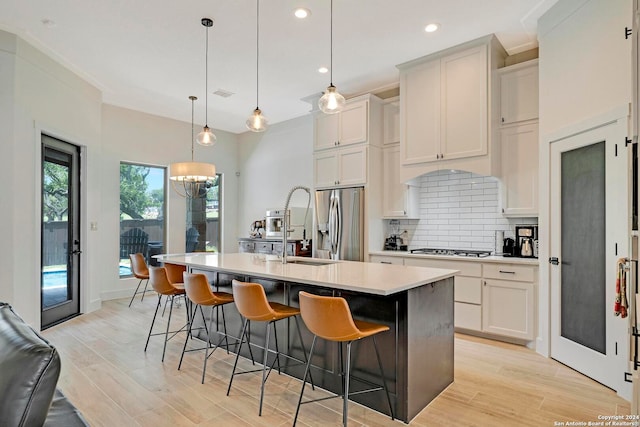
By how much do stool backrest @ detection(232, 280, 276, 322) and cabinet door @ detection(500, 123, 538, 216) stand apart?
9.25 ft

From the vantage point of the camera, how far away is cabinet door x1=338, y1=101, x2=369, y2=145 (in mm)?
4859

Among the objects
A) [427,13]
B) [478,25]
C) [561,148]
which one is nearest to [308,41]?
[427,13]

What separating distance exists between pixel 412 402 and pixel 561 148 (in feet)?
8.41

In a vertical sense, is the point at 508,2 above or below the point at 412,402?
above

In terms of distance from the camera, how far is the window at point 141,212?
20.0 feet

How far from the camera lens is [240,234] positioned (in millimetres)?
7629

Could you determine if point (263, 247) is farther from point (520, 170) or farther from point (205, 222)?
point (520, 170)

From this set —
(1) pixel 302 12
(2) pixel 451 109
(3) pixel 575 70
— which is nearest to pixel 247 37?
(1) pixel 302 12

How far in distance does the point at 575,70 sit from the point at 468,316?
8.27ft

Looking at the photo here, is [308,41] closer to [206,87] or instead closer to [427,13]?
[427,13]

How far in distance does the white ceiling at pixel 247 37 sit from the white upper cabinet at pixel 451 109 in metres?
0.18

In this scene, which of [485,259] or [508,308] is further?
[485,259]

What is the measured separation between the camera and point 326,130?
17.5 feet

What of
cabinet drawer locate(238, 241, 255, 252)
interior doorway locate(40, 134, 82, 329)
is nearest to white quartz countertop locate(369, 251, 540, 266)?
cabinet drawer locate(238, 241, 255, 252)
